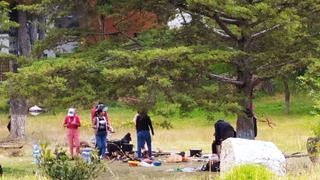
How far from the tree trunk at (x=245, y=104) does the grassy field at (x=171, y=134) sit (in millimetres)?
1471

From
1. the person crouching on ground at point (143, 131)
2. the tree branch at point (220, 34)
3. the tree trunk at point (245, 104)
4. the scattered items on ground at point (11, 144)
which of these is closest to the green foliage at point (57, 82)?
the tree trunk at point (245, 104)

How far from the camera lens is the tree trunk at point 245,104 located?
16.8 metres

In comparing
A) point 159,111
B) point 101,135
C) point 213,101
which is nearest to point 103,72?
point 159,111

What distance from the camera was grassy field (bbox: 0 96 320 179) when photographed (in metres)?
17.0

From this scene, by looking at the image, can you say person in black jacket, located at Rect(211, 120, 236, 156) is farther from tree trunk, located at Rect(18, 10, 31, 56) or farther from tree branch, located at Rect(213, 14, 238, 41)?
tree trunk, located at Rect(18, 10, 31, 56)

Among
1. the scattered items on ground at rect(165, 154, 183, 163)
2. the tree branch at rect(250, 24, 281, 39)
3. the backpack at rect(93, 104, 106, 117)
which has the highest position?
the tree branch at rect(250, 24, 281, 39)

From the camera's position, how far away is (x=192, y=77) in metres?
15.6

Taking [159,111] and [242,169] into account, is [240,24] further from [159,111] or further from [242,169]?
[242,169]

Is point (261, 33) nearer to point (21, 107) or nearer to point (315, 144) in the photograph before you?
point (315, 144)

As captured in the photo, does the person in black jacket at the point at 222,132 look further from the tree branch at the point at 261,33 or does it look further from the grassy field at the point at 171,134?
the tree branch at the point at 261,33

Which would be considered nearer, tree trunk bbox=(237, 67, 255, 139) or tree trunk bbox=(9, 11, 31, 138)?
tree trunk bbox=(237, 67, 255, 139)

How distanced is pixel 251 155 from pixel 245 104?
17.9ft

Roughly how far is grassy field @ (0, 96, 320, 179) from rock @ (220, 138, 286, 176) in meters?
0.65

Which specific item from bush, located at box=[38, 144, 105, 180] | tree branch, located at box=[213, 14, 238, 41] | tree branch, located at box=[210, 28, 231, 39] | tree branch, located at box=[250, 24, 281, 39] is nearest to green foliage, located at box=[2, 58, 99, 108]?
tree branch, located at box=[213, 14, 238, 41]
